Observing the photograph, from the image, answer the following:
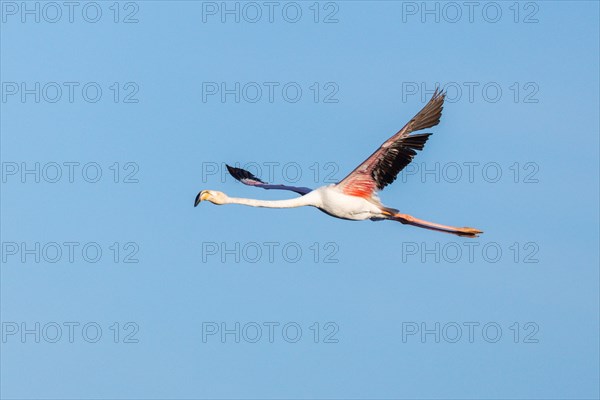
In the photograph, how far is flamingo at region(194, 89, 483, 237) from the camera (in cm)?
4631

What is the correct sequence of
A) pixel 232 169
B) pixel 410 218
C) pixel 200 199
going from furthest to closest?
pixel 232 169 < pixel 410 218 < pixel 200 199

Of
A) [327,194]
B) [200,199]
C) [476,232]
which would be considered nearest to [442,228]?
[476,232]

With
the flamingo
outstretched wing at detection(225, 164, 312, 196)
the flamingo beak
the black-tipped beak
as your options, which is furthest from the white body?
the black-tipped beak

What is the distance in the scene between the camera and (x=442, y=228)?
4928 cm

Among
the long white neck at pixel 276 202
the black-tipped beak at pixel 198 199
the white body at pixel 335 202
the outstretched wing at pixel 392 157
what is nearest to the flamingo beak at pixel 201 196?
the black-tipped beak at pixel 198 199

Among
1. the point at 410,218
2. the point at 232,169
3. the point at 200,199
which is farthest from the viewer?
the point at 232,169

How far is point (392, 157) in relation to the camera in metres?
46.9

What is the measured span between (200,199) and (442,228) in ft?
25.7

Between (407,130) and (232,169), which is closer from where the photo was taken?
(407,130)

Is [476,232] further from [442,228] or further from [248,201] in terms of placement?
[248,201]

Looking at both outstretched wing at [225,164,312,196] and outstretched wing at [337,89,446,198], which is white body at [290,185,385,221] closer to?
outstretched wing at [337,89,446,198]

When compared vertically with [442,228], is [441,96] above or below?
above

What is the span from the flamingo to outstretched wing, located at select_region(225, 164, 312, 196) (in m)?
1.17

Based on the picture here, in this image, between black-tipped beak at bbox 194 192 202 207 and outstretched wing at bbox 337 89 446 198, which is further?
outstretched wing at bbox 337 89 446 198
